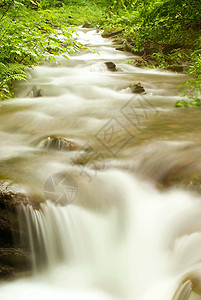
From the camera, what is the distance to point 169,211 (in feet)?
6.66

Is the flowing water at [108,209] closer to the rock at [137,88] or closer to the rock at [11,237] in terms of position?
the rock at [11,237]

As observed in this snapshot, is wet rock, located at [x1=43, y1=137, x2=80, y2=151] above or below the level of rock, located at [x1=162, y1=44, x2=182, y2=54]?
below

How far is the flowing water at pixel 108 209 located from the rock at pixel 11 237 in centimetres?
7

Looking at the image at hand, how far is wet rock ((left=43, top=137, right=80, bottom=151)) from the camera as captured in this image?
2.69 metres

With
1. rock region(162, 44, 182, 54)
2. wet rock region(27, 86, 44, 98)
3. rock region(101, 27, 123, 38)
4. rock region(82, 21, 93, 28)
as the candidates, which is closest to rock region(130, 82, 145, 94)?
wet rock region(27, 86, 44, 98)

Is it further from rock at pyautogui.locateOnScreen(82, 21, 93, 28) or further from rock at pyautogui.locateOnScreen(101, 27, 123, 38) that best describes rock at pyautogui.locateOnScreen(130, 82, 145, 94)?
rock at pyautogui.locateOnScreen(82, 21, 93, 28)

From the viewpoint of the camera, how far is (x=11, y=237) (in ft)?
5.68

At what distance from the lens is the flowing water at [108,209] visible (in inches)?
68.1

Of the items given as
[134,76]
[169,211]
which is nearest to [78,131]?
[169,211]

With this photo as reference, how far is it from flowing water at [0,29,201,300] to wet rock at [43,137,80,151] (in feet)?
0.04

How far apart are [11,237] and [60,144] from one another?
1.19 m

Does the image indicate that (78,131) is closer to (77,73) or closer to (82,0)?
(77,73)

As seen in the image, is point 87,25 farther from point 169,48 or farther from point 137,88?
point 137,88

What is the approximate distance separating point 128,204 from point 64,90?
11.5 feet
